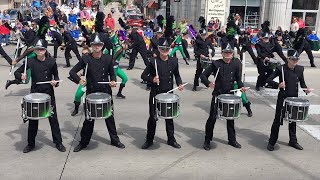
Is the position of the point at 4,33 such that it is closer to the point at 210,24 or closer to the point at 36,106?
the point at 210,24

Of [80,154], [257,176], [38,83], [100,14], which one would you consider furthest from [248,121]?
[100,14]

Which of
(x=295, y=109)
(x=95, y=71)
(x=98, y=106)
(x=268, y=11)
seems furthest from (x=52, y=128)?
(x=268, y=11)

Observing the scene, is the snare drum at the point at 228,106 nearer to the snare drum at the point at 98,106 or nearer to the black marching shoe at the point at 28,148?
the snare drum at the point at 98,106

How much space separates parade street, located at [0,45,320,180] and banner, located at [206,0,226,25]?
54.3 ft

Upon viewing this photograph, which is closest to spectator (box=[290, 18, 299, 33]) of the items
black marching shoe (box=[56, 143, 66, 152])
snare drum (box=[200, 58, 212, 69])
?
snare drum (box=[200, 58, 212, 69])

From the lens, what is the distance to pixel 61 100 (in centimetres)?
1116

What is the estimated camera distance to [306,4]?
1106 inches

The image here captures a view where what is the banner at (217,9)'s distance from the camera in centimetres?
2647

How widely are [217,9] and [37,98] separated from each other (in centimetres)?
2137

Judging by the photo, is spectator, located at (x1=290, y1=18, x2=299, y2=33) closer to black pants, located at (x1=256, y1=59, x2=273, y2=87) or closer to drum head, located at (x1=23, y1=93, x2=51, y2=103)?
black pants, located at (x1=256, y1=59, x2=273, y2=87)

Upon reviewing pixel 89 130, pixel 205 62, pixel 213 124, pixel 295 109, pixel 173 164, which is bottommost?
pixel 173 164

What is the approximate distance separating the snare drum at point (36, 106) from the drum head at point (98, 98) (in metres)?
0.70

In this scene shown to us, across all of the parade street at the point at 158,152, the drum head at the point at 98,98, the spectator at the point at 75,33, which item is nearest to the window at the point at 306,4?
the spectator at the point at 75,33

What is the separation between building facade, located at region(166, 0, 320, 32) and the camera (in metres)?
27.0
